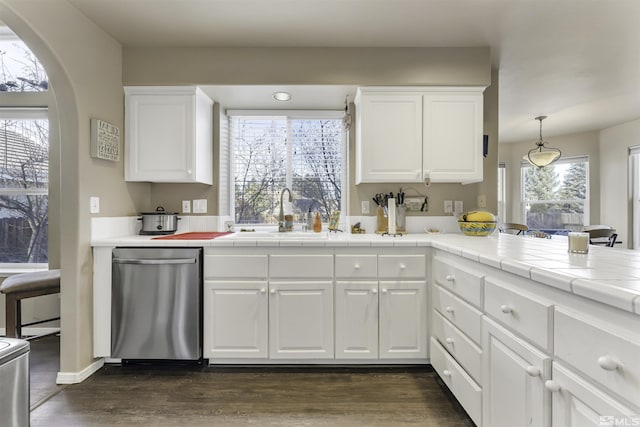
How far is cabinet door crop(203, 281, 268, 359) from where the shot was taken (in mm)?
2131

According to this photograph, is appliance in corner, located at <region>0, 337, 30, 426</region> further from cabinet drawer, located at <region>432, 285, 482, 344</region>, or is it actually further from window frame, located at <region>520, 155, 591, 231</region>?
window frame, located at <region>520, 155, 591, 231</region>

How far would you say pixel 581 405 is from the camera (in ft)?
2.94

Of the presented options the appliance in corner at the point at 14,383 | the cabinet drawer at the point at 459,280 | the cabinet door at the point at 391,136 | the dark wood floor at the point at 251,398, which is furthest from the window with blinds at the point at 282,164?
the appliance in corner at the point at 14,383

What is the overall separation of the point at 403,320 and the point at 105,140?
96.5 inches

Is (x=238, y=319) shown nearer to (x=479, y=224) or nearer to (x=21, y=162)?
(x=479, y=224)

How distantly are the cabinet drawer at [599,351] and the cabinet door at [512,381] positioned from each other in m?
0.12

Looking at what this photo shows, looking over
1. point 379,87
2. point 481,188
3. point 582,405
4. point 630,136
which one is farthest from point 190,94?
point 630,136

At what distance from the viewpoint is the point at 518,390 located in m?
1.16

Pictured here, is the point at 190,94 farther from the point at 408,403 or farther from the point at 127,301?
the point at 408,403

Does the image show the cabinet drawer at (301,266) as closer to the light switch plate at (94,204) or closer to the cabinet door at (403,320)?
the cabinet door at (403,320)

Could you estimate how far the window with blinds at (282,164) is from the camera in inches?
121

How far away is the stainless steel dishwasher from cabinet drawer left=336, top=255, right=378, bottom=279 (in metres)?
0.95

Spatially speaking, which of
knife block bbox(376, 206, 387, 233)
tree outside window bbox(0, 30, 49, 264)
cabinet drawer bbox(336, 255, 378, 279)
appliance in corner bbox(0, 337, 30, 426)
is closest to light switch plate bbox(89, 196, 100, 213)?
tree outside window bbox(0, 30, 49, 264)

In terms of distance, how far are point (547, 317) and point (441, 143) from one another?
1.74m
